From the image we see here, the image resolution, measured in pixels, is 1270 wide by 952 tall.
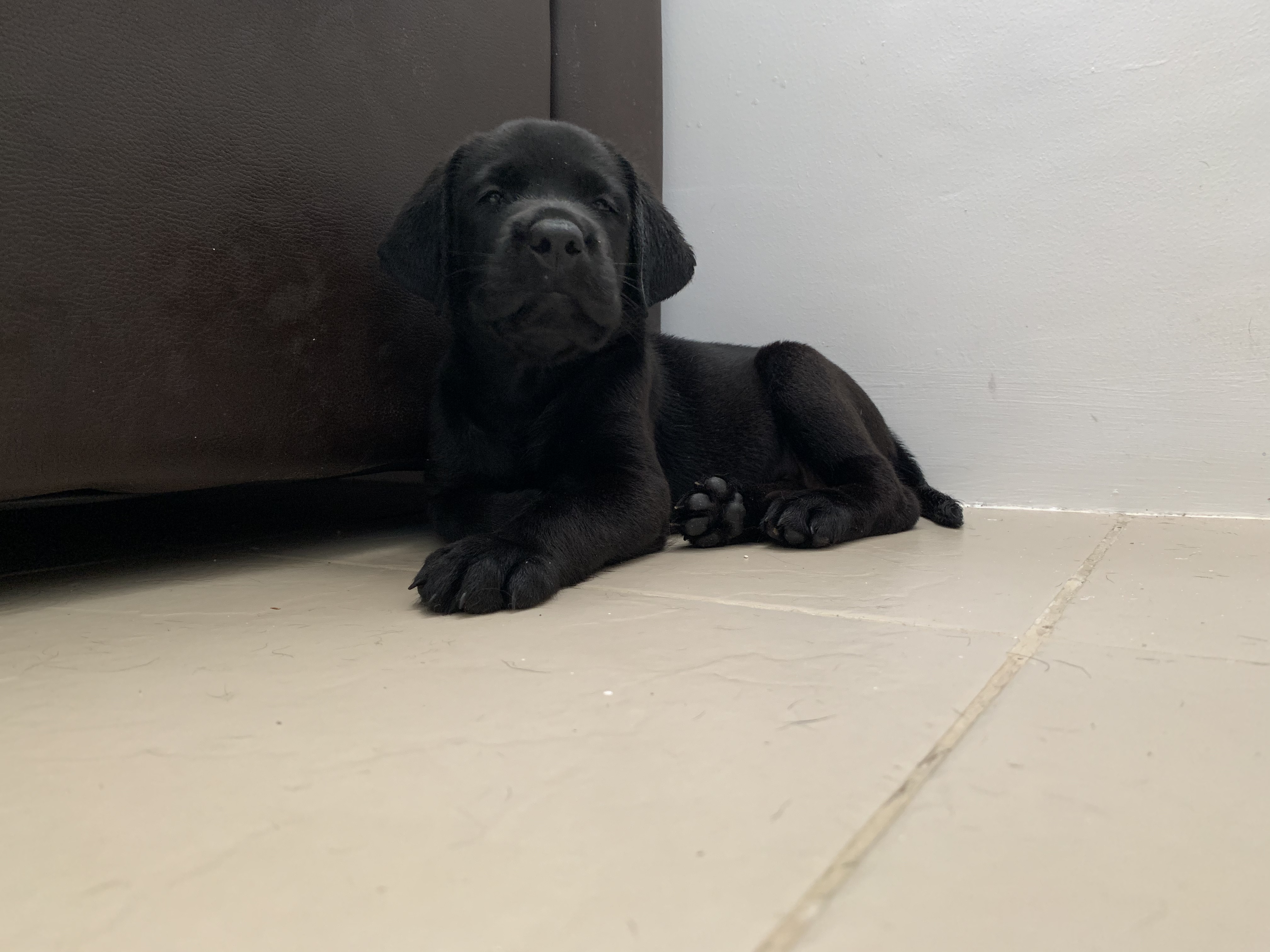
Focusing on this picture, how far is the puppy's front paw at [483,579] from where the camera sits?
1.33 meters

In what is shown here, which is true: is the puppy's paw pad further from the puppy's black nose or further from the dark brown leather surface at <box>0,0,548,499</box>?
the dark brown leather surface at <box>0,0,548,499</box>

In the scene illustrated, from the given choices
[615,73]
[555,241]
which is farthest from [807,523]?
[615,73]

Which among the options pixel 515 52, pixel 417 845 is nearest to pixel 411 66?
pixel 515 52

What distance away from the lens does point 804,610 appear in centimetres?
133

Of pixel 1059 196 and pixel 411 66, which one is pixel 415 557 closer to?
pixel 411 66

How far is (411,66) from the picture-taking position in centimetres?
200

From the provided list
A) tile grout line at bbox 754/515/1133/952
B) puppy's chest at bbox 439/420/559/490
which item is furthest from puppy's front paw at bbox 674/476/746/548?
tile grout line at bbox 754/515/1133/952

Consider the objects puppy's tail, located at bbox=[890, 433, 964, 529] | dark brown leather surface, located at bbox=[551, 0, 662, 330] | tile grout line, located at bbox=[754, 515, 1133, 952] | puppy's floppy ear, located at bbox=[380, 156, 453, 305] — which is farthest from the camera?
dark brown leather surface, located at bbox=[551, 0, 662, 330]

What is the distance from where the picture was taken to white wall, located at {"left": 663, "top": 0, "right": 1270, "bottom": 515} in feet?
7.45

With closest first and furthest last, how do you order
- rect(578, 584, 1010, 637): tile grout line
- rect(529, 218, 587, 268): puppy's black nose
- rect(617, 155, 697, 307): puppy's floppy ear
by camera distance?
rect(578, 584, 1010, 637): tile grout line < rect(529, 218, 587, 268): puppy's black nose < rect(617, 155, 697, 307): puppy's floppy ear

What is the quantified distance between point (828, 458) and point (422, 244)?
1056mm

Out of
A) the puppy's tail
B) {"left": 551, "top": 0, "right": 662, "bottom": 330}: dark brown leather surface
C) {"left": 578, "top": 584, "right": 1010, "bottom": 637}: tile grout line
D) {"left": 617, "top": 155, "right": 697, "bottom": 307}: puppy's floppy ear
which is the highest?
{"left": 551, "top": 0, "right": 662, "bottom": 330}: dark brown leather surface

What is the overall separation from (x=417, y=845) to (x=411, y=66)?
180 centimetres

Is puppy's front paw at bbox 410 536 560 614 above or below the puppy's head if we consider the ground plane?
below
